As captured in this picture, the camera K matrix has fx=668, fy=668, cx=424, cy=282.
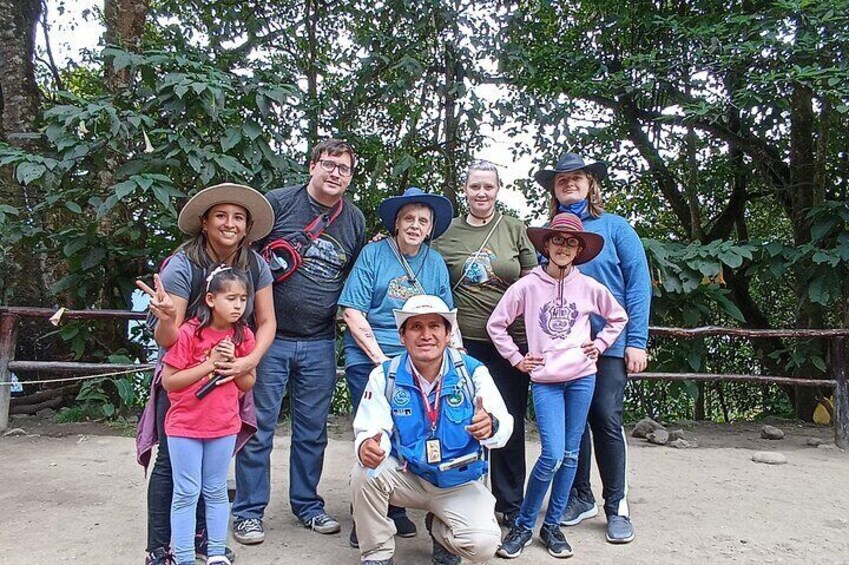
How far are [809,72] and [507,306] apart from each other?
378 centimetres

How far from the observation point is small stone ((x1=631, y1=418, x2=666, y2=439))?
18.7ft

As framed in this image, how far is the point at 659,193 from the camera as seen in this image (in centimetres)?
991

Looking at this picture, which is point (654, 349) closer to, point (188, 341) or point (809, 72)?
point (809, 72)

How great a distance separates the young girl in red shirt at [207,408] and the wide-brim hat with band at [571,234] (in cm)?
133

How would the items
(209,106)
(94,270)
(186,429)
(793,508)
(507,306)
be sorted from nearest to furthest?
(186,429) → (507,306) → (793,508) → (209,106) → (94,270)

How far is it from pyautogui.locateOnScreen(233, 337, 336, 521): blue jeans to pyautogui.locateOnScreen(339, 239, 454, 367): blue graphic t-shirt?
22 cm

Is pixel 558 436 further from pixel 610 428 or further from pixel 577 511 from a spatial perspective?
pixel 577 511

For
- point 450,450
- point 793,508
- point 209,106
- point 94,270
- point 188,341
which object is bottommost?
point 793,508

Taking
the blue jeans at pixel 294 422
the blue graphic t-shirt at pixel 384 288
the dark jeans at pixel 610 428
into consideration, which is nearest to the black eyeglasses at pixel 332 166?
the blue graphic t-shirt at pixel 384 288

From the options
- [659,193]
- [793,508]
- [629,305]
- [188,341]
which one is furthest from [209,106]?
[659,193]

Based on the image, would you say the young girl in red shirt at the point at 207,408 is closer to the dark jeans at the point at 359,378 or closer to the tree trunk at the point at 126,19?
the dark jeans at the point at 359,378

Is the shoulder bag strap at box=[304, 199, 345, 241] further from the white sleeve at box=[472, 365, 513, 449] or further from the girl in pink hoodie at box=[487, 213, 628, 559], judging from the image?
the white sleeve at box=[472, 365, 513, 449]

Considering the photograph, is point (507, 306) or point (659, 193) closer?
point (507, 306)

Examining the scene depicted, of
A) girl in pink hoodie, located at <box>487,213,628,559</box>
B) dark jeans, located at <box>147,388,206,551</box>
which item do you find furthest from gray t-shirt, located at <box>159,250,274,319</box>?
girl in pink hoodie, located at <box>487,213,628,559</box>
